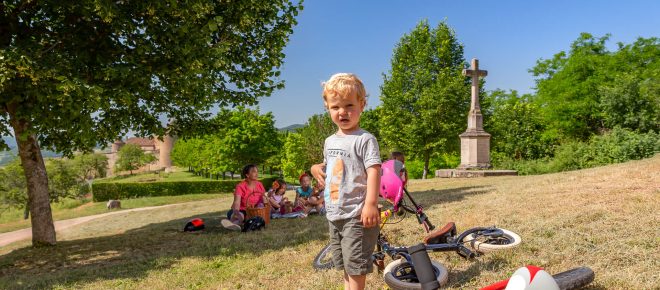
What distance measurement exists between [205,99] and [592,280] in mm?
8975

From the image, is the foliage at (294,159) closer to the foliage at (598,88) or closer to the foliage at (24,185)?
the foliage at (24,185)

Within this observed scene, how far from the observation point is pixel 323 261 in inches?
225

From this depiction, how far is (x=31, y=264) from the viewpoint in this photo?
880 centimetres

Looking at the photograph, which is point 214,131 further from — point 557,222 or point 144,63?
point 557,222

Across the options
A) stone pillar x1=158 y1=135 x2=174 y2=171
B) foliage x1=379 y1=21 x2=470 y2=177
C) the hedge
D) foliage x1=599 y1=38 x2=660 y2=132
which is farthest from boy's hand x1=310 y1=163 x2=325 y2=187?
stone pillar x1=158 y1=135 x2=174 y2=171

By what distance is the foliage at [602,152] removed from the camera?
2117 cm

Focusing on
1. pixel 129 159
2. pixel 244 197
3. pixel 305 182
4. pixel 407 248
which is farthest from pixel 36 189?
pixel 129 159

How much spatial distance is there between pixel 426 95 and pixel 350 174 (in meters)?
27.2

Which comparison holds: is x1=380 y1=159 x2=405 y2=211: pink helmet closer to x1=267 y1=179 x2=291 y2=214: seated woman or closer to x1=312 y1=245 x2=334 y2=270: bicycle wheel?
x1=312 y1=245 x2=334 y2=270: bicycle wheel

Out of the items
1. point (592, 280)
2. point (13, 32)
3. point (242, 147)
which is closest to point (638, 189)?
point (592, 280)

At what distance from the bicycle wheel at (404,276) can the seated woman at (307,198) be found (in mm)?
7157

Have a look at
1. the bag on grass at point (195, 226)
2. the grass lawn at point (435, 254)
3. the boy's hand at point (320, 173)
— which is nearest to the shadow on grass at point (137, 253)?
the grass lawn at point (435, 254)

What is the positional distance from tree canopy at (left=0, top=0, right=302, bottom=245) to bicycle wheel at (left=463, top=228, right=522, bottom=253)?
22.1 feet

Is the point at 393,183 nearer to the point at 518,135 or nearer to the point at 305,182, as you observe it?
the point at 305,182
